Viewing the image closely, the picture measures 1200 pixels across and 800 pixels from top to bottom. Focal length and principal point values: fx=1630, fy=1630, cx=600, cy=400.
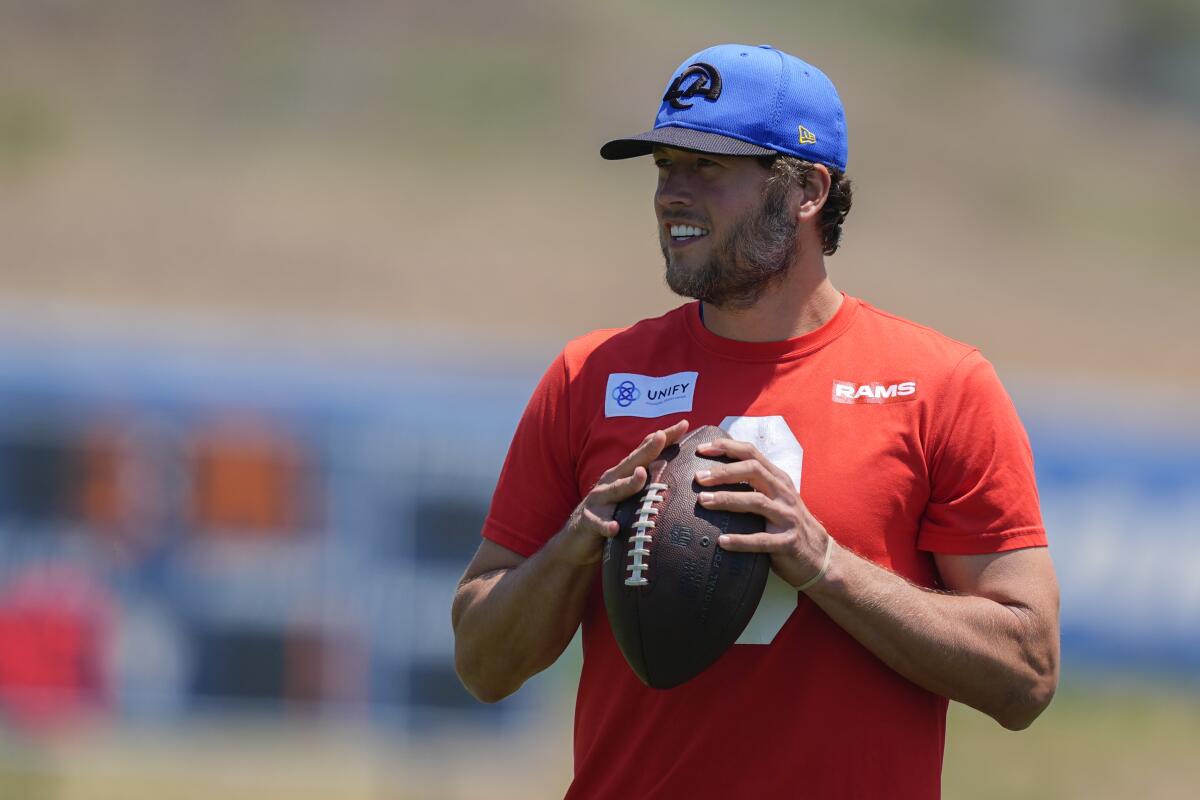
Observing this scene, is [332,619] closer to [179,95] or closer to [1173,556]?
[1173,556]

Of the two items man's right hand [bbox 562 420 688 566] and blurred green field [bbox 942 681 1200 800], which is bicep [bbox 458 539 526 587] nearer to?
man's right hand [bbox 562 420 688 566]

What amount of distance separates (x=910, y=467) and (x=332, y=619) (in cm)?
647

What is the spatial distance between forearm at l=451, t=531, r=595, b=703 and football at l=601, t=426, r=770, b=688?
16 cm

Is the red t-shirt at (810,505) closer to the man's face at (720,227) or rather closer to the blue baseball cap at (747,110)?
the man's face at (720,227)

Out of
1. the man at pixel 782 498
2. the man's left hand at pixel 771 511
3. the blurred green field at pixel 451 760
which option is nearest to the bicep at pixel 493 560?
the man at pixel 782 498

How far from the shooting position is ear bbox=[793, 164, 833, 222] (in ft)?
10.6

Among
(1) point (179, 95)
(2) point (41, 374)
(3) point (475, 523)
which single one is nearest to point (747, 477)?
(3) point (475, 523)

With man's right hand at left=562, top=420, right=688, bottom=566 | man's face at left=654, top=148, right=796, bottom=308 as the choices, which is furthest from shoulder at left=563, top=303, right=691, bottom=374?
man's right hand at left=562, top=420, right=688, bottom=566

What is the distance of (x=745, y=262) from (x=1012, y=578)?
78 centimetres

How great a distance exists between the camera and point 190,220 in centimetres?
2241

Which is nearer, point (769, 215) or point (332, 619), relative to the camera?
point (769, 215)

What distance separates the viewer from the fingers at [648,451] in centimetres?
286

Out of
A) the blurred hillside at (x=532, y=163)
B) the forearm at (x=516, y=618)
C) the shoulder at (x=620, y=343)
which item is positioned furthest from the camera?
the blurred hillside at (x=532, y=163)

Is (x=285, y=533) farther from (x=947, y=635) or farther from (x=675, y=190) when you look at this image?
(x=947, y=635)
